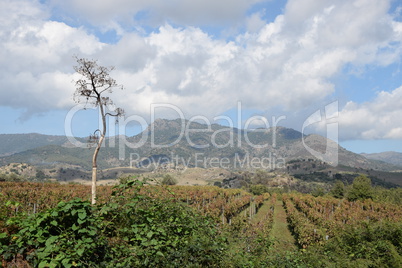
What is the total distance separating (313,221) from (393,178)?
197 metres

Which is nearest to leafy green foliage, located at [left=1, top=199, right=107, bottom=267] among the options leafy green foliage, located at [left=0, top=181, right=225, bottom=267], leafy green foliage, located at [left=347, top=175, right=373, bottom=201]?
leafy green foliage, located at [left=0, top=181, right=225, bottom=267]

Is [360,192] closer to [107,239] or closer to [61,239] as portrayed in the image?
[107,239]

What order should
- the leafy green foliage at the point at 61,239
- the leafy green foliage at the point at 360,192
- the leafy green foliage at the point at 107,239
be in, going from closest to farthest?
the leafy green foliage at the point at 61,239
the leafy green foliage at the point at 107,239
the leafy green foliage at the point at 360,192

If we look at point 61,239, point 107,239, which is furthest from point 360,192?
point 61,239

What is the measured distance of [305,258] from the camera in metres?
7.90

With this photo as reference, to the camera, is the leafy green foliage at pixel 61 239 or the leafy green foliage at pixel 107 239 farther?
the leafy green foliage at pixel 107 239

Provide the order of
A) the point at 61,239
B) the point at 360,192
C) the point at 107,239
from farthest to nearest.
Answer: the point at 360,192 < the point at 107,239 < the point at 61,239

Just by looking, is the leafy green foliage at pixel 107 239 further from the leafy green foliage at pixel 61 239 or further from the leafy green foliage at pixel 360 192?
the leafy green foliage at pixel 360 192

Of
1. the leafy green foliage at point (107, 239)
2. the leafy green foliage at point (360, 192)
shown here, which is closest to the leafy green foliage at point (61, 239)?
the leafy green foliage at point (107, 239)

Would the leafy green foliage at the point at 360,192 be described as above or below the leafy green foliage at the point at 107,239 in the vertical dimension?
below

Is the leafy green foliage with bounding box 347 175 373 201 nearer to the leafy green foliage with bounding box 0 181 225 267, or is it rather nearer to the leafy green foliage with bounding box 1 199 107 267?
the leafy green foliage with bounding box 0 181 225 267

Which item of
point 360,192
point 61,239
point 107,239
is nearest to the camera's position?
point 61,239

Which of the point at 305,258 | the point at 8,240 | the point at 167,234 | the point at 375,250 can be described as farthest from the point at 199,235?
the point at 375,250

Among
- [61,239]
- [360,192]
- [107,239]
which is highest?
[61,239]
